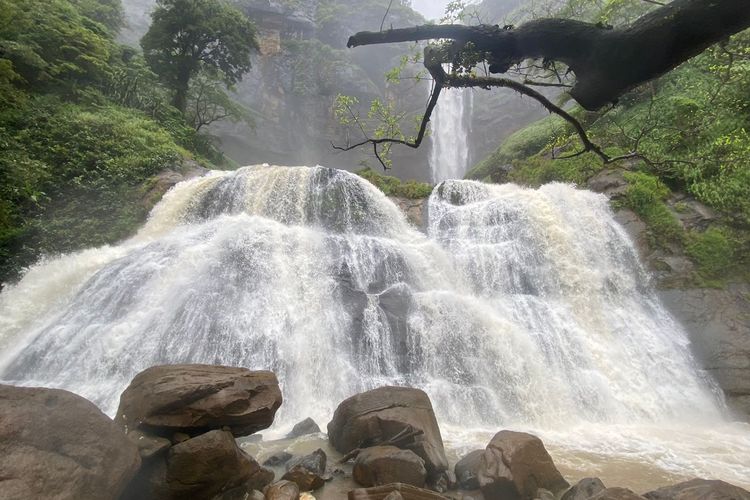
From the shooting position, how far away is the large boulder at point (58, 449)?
2971mm

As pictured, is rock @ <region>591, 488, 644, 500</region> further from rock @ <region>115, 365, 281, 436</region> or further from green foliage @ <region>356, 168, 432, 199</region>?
green foliage @ <region>356, 168, 432, 199</region>

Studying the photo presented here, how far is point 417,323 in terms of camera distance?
1009cm

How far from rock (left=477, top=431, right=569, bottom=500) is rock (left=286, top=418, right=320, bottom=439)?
2.92 meters

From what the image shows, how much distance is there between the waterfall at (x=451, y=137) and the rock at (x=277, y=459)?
96.7 ft

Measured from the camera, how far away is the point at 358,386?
338 inches

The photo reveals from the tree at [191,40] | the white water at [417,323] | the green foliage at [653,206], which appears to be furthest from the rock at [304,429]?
the tree at [191,40]

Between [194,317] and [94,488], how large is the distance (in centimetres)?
619

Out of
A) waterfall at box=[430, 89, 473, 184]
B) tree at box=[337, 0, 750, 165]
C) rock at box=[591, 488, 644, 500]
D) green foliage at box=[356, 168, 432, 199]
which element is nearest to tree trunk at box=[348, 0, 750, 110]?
A: tree at box=[337, 0, 750, 165]

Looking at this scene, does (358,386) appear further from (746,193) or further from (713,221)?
(746,193)

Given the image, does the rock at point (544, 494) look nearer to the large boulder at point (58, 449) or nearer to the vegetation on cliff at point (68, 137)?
the large boulder at point (58, 449)

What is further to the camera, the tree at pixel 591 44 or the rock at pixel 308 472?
the rock at pixel 308 472

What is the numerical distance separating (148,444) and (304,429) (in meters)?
3.10

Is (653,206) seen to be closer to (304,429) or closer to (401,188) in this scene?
(401,188)

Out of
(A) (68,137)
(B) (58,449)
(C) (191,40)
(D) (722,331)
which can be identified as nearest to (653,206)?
(D) (722,331)
